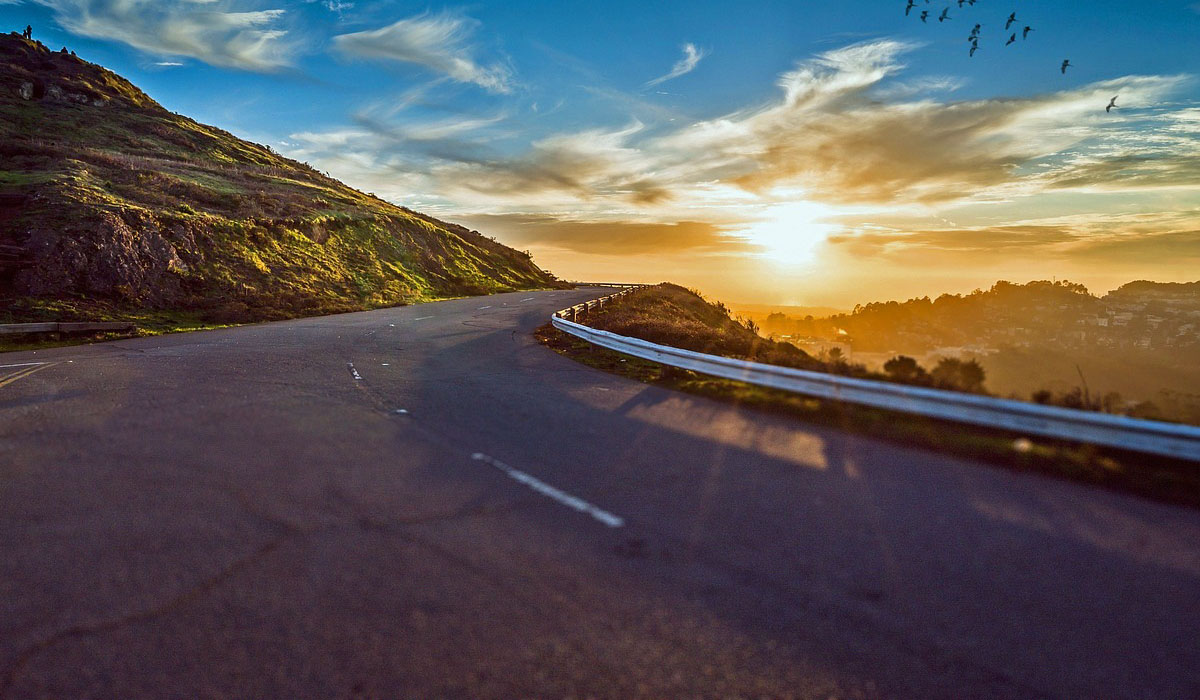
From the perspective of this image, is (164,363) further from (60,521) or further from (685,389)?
(685,389)

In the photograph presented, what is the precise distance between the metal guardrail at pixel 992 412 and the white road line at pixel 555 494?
15.4 ft

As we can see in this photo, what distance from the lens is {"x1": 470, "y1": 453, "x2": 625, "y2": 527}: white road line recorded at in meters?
4.76

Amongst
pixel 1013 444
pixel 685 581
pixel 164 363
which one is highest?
pixel 1013 444

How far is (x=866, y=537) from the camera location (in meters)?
4.41

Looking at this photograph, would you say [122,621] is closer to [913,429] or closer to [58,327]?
[913,429]

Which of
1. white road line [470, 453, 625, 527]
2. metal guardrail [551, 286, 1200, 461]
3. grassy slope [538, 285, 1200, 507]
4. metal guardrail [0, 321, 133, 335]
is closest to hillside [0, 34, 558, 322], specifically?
metal guardrail [0, 321, 133, 335]

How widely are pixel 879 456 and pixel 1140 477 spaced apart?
227 centimetres

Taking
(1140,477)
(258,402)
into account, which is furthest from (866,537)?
(258,402)

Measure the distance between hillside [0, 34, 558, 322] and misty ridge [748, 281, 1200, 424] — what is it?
992 inches

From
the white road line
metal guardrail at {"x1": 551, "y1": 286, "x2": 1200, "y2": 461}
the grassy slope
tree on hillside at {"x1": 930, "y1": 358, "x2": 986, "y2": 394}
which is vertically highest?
tree on hillside at {"x1": 930, "y1": 358, "x2": 986, "y2": 394}

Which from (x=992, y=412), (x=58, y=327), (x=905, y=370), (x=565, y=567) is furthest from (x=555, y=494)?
(x=58, y=327)

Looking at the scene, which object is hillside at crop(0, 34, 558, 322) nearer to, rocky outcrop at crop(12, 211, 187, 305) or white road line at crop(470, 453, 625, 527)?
rocky outcrop at crop(12, 211, 187, 305)

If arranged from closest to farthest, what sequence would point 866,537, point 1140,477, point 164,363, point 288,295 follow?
point 866,537 < point 1140,477 < point 164,363 < point 288,295

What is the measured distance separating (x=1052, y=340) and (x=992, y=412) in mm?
14623
